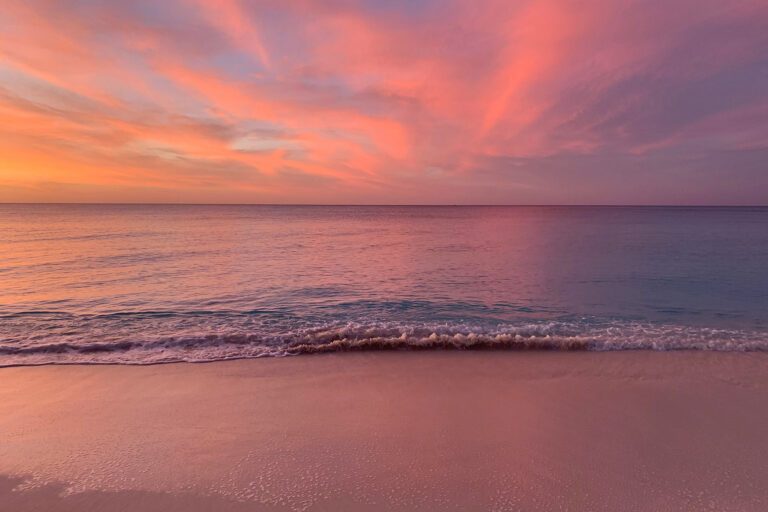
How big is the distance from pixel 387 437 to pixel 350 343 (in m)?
3.87

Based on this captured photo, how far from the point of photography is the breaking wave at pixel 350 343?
26.9 feet

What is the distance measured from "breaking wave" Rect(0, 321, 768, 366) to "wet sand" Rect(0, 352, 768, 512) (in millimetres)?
700

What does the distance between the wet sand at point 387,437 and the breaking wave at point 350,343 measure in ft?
2.30

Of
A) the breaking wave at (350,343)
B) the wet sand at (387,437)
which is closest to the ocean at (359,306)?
the breaking wave at (350,343)

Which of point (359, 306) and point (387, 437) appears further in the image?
point (359, 306)

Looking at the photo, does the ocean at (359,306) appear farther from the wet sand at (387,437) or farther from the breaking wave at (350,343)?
the wet sand at (387,437)

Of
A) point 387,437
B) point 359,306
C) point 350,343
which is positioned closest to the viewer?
point 387,437

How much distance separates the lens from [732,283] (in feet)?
54.2

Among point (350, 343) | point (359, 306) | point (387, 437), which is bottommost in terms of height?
point (359, 306)

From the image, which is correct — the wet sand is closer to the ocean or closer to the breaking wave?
the breaking wave

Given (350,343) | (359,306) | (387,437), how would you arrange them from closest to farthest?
(387,437)
(350,343)
(359,306)

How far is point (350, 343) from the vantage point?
342 inches

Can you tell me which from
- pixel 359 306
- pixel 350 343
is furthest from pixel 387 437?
pixel 359 306

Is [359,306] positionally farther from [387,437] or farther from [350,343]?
[387,437]
